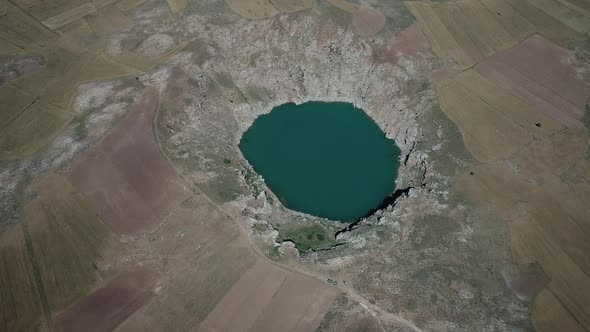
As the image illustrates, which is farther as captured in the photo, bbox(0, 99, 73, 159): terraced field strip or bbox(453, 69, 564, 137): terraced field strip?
bbox(453, 69, 564, 137): terraced field strip

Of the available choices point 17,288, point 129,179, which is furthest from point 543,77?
point 17,288

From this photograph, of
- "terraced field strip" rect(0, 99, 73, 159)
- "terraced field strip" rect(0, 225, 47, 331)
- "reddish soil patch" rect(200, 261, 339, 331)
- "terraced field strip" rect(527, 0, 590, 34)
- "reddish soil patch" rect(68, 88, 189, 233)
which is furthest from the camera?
"terraced field strip" rect(527, 0, 590, 34)

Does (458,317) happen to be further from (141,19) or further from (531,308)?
(141,19)

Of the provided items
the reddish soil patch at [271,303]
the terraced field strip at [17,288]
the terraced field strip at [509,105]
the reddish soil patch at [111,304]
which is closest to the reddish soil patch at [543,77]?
the terraced field strip at [509,105]

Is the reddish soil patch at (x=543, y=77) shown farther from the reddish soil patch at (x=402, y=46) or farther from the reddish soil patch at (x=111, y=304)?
the reddish soil patch at (x=111, y=304)

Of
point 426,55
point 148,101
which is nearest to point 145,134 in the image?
Result: point 148,101

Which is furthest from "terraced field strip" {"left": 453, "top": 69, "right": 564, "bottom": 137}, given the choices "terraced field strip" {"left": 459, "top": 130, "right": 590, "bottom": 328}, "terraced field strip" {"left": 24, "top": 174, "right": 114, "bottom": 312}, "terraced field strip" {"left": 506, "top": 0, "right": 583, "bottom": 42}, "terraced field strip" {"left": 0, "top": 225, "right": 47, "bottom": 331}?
"terraced field strip" {"left": 0, "top": 225, "right": 47, "bottom": 331}

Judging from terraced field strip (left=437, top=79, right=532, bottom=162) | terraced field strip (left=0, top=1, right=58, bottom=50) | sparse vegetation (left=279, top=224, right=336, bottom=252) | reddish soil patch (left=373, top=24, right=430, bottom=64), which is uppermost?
reddish soil patch (left=373, top=24, right=430, bottom=64)

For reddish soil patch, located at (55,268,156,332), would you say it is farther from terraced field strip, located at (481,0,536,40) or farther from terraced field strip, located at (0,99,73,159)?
terraced field strip, located at (481,0,536,40)
